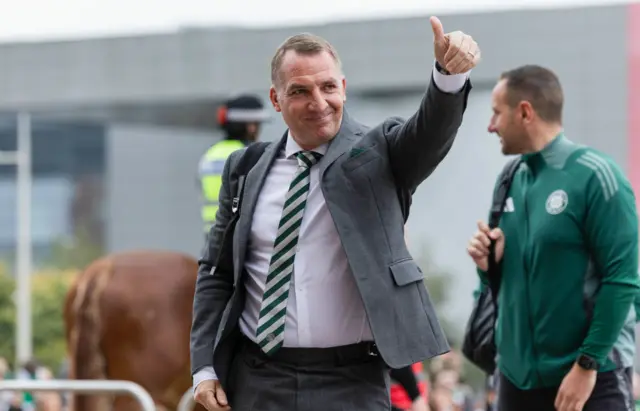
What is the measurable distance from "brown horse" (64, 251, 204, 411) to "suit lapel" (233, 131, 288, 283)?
14.5ft

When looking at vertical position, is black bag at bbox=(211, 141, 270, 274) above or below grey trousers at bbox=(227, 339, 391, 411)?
above

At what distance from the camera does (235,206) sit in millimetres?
4711

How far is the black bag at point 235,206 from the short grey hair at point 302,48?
0.33 metres

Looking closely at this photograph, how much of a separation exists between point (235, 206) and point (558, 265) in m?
1.48

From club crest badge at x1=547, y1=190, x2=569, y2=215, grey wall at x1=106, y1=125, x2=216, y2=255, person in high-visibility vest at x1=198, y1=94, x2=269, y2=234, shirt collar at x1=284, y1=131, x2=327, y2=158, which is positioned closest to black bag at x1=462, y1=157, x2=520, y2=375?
club crest badge at x1=547, y1=190, x2=569, y2=215

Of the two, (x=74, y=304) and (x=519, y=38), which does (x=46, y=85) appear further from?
(x=74, y=304)

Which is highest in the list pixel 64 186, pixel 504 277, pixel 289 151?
pixel 289 151

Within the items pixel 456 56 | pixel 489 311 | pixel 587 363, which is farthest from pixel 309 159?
pixel 489 311

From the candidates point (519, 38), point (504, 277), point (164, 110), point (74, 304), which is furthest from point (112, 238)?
point (504, 277)

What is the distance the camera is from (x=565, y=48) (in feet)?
103

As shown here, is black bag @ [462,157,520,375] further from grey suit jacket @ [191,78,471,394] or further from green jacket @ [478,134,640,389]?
grey suit jacket @ [191,78,471,394]

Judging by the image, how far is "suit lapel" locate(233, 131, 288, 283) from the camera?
4617 millimetres

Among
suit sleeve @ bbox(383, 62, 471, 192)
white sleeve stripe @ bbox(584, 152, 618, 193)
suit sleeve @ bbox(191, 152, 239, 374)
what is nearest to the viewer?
suit sleeve @ bbox(383, 62, 471, 192)

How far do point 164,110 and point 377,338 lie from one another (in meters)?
33.5
